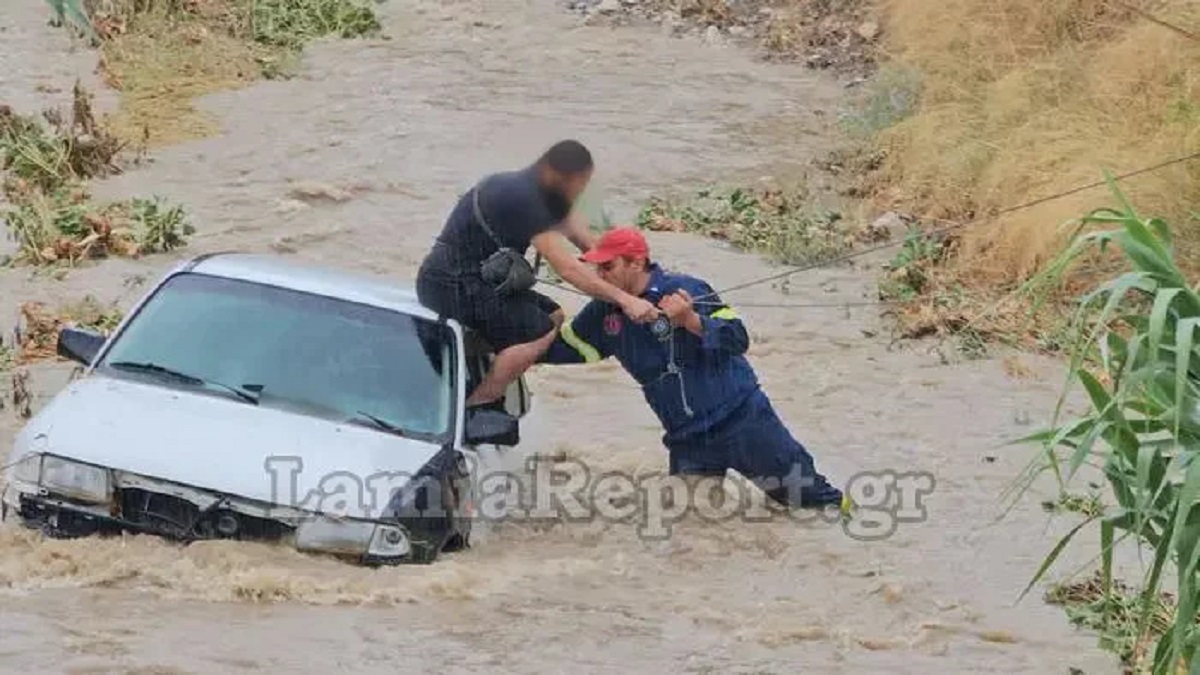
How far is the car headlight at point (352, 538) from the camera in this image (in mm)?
6344

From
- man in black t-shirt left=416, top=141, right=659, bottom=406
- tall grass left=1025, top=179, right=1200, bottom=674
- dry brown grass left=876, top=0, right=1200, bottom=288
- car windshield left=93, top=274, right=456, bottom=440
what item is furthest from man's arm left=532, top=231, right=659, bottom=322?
dry brown grass left=876, top=0, right=1200, bottom=288

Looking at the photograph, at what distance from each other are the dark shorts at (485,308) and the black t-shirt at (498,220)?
100mm

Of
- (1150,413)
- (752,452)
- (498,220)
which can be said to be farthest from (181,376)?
(1150,413)

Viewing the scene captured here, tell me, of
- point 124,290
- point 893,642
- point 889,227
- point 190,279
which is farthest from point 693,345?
point 889,227

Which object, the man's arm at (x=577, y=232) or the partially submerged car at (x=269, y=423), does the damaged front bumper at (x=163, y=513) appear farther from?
the man's arm at (x=577, y=232)

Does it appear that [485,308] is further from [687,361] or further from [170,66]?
[170,66]

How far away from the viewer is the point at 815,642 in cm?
671

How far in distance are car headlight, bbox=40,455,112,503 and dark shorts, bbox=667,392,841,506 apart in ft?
8.07

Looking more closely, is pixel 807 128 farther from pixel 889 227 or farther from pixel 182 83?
pixel 182 83

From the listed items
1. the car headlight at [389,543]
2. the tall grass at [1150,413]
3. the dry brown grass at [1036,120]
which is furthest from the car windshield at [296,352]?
the dry brown grass at [1036,120]

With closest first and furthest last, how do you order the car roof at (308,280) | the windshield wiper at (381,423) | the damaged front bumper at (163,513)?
1. the damaged front bumper at (163,513)
2. the windshield wiper at (381,423)
3. the car roof at (308,280)

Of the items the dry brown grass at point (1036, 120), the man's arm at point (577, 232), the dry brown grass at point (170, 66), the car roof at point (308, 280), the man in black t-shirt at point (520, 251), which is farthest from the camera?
the dry brown grass at point (170, 66)

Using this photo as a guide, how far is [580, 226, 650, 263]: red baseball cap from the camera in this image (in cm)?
757

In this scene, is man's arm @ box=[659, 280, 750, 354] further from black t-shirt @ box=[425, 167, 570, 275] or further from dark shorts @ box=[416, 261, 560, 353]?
black t-shirt @ box=[425, 167, 570, 275]
